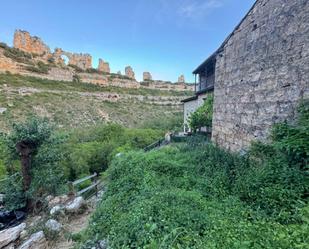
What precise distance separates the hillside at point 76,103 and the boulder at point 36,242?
1871cm

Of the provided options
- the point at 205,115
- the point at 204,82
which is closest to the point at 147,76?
the point at 204,82

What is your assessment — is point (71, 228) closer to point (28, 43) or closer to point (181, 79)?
point (28, 43)

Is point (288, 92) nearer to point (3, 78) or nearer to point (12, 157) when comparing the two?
point (12, 157)

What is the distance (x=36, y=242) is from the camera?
436cm

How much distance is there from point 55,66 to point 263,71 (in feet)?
157

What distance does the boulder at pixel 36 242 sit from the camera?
4223 millimetres

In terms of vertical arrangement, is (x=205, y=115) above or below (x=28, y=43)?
below

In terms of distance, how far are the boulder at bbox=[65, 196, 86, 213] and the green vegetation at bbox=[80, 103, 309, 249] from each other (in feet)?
5.28

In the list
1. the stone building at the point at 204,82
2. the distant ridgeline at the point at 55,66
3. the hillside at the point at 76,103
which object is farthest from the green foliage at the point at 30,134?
the distant ridgeline at the point at 55,66

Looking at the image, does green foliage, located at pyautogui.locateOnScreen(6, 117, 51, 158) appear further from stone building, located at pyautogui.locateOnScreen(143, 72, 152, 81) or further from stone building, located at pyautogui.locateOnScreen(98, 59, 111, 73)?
stone building, located at pyautogui.locateOnScreen(143, 72, 152, 81)

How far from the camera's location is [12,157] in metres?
7.47

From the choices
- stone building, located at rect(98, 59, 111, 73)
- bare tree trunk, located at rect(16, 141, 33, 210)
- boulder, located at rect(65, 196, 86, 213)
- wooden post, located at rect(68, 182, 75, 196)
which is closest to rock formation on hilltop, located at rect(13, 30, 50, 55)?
stone building, located at rect(98, 59, 111, 73)

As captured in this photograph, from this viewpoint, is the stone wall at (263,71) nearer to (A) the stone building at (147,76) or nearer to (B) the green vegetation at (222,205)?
(B) the green vegetation at (222,205)

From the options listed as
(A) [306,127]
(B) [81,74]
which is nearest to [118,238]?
(A) [306,127]
